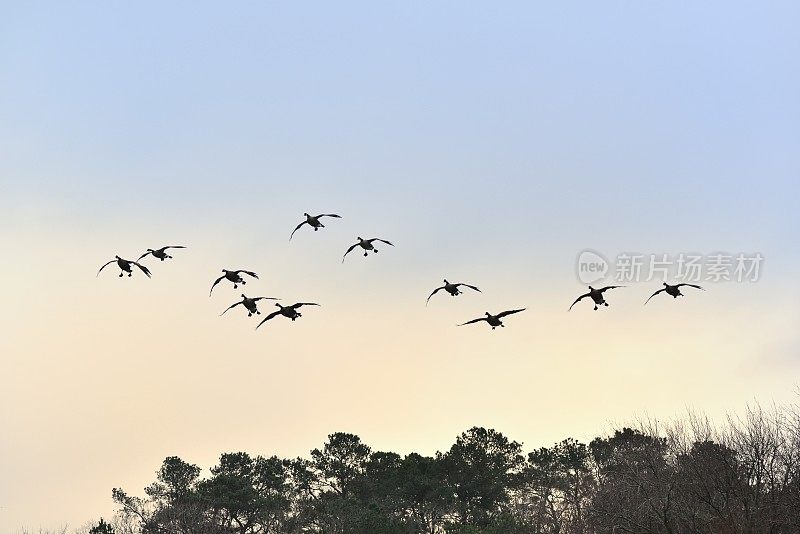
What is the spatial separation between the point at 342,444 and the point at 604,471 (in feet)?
74.7

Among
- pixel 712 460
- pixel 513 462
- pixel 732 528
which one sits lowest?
pixel 732 528

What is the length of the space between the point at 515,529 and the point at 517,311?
103ft

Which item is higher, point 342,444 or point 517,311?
point 342,444

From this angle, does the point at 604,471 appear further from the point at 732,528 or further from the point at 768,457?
the point at 732,528

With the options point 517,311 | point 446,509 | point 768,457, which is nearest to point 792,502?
point 768,457

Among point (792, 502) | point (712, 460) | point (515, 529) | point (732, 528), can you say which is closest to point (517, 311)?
point (732, 528)

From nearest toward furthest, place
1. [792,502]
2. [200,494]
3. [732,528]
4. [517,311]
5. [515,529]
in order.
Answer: [517,311] → [732,528] → [792,502] → [515,529] → [200,494]

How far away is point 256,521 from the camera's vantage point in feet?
240

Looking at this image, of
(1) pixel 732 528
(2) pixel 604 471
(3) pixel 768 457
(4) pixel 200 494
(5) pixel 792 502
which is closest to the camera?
(1) pixel 732 528

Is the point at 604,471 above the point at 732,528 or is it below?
above

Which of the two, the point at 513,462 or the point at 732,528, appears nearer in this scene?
the point at 732,528

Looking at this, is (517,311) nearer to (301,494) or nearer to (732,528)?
(732,528)

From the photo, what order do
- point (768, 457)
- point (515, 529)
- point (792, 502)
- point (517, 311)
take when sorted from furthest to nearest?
point (515, 529), point (768, 457), point (792, 502), point (517, 311)

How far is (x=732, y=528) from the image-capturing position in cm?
3625
